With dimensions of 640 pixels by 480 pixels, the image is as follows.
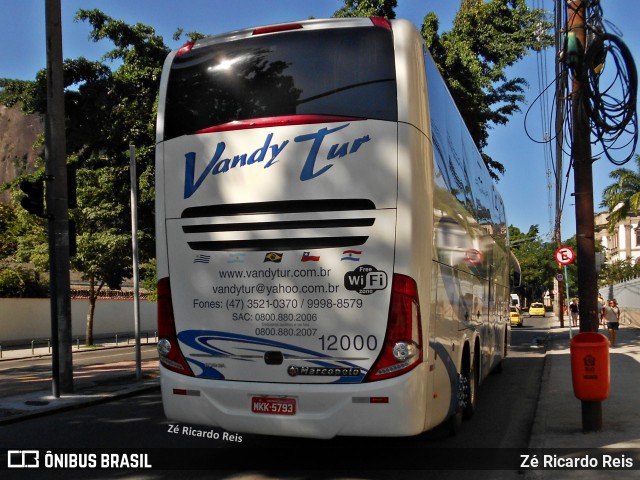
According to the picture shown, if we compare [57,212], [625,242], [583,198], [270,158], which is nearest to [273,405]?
[270,158]

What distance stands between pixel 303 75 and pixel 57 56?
25.7ft

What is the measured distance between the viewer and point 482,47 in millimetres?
22688

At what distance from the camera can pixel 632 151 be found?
9.52m

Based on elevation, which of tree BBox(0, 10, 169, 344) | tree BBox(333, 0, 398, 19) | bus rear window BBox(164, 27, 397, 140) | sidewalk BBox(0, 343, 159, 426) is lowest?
sidewalk BBox(0, 343, 159, 426)

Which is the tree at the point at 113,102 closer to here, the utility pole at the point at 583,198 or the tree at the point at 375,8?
the tree at the point at 375,8

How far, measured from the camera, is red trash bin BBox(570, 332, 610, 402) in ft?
26.6

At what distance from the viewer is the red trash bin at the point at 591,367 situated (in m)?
8.11

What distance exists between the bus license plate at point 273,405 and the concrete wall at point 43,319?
33271 millimetres

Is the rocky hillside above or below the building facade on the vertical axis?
above

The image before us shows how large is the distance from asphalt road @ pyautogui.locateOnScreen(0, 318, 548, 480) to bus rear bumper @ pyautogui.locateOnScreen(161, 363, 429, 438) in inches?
27.0

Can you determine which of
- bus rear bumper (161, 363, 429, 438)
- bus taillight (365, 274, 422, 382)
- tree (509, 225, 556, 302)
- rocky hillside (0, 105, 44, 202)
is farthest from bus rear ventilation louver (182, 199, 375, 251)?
rocky hillside (0, 105, 44, 202)

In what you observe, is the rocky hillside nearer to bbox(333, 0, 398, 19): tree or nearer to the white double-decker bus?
bbox(333, 0, 398, 19): tree

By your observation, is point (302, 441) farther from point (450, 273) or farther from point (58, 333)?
point (58, 333)

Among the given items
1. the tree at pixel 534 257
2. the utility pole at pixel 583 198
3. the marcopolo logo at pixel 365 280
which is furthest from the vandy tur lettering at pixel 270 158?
the tree at pixel 534 257
